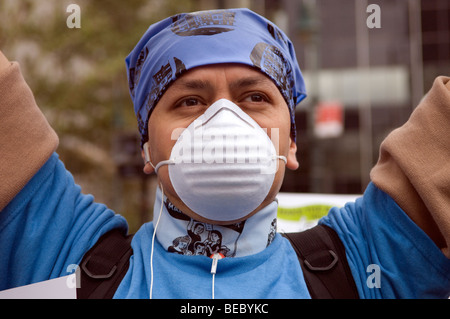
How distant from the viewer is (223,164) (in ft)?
5.04

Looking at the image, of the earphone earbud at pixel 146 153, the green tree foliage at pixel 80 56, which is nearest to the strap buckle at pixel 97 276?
the earphone earbud at pixel 146 153

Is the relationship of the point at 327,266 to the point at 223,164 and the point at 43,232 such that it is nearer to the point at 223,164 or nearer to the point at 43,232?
the point at 223,164

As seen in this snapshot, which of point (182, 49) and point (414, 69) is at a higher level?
point (182, 49)

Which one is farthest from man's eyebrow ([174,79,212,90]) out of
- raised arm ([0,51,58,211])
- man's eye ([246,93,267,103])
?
raised arm ([0,51,58,211])

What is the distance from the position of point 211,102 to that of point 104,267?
655 mm

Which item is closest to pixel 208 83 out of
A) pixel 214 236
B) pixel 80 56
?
pixel 214 236

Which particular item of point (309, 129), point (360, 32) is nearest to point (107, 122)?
point (309, 129)

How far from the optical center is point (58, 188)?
1.73m

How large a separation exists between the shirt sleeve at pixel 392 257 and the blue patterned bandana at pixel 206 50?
0.47m

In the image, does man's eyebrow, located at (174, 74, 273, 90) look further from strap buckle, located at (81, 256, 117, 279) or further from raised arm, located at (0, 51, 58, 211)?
strap buckle, located at (81, 256, 117, 279)

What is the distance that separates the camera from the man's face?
1670mm

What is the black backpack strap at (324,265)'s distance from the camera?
1608 millimetres

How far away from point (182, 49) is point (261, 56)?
274mm

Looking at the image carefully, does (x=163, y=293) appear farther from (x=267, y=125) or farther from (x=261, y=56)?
(x=261, y=56)
